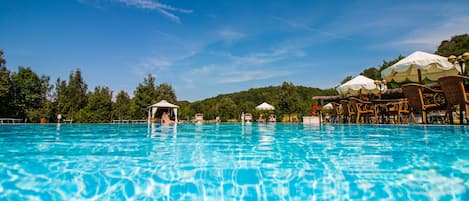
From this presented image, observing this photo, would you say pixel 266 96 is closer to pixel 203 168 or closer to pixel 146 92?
pixel 146 92

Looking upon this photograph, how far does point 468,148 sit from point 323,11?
11179 millimetres

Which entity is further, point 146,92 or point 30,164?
point 146,92

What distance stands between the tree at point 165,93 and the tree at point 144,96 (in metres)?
0.97

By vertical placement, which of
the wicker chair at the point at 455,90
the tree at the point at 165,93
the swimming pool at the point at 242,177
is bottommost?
the swimming pool at the point at 242,177

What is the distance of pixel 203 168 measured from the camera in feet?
7.29

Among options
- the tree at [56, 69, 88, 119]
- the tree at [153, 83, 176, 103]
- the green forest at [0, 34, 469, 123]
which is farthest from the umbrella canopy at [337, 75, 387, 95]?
the tree at [153, 83, 176, 103]

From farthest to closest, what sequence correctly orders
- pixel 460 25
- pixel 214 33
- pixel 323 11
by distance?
pixel 214 33, pixel 460 25, pixel 323 11

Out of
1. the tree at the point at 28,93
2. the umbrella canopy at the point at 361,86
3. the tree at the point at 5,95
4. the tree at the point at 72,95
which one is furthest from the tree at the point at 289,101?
the tree at the point at 5,95

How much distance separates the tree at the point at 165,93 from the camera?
29.4m

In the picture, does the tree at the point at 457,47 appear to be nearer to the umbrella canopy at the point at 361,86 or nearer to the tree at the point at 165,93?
the umbrella canopy at the point at 361,86

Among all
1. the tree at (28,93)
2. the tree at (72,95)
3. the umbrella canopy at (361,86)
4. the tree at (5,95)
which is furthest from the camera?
the tree at (72,95)

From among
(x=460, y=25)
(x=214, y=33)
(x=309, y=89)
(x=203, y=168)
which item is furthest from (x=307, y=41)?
(x=309, y=89)

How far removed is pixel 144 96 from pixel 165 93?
566cm

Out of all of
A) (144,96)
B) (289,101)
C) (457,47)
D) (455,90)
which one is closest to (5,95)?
(144,96)
